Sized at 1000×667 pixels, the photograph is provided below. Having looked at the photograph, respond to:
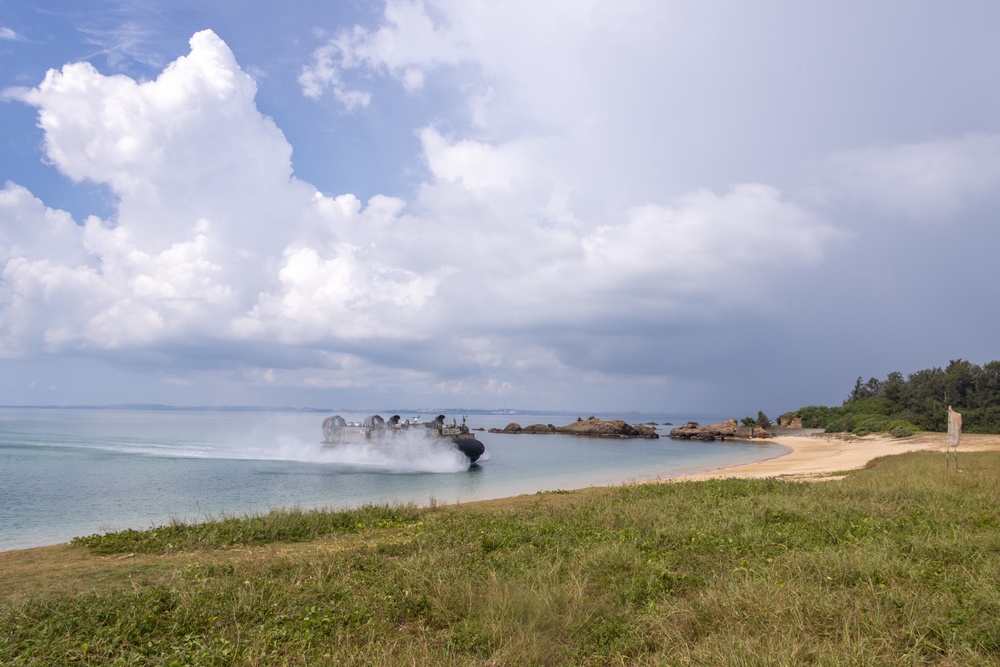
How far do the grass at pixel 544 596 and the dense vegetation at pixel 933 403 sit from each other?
55.9 metres

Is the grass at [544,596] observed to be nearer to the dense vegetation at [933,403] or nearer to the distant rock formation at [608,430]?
the dense vegetation at [933,403]

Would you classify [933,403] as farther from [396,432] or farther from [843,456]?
[396,432]

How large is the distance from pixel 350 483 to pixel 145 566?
74.0 feet

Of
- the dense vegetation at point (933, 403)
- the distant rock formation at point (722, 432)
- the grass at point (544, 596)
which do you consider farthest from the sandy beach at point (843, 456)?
the distant rock formation at point (722, 432)

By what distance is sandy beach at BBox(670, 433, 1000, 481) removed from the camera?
29.8 m

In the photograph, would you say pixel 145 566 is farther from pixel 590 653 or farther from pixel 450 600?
pixel 590 653

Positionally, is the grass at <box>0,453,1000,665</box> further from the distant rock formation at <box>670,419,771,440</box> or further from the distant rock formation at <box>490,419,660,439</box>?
the distant rock formation at <box>490,419,660,439</box>

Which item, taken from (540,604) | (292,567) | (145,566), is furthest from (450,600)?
(145,566)

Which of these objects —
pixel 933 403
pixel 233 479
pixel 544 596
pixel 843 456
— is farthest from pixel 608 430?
pixel 544 596

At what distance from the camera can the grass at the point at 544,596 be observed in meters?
5.01

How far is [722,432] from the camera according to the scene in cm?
8881

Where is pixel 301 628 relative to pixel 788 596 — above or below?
below

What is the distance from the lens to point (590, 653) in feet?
17.0

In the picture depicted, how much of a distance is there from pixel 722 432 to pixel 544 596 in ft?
296
